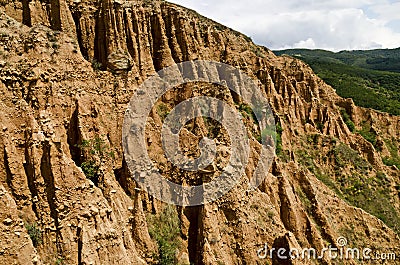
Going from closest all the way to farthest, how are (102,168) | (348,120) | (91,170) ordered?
(102,168)
(91,170)
(348,120)

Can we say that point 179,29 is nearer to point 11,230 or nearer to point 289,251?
point 289,251

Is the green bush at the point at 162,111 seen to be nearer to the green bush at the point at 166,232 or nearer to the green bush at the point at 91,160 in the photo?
→ the green bush at the point at 91,160

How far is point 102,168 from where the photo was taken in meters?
15.8

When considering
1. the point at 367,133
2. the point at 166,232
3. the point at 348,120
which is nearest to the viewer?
the point at 166,232

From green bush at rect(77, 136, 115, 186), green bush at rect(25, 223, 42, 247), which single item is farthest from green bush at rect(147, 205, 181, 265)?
green bush at rect(25, 223, 42, 247)

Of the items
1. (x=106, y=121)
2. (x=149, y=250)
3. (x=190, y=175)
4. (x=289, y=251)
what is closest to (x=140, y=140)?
(x=106, y=121)

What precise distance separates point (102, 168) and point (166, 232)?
4153mm

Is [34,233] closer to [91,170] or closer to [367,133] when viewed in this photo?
[91,170]

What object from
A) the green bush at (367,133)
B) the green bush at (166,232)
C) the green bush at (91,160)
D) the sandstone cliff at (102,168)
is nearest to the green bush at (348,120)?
the green bush at (367,133)

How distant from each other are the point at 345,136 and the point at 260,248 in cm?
3581

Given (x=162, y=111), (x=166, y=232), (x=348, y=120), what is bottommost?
(x=166, y=232)

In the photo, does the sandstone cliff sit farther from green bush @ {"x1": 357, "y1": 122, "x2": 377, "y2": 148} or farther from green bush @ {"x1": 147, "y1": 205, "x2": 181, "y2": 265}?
green bush @ {"x1": 357, "y1": 122, "x2": 377, "y2": 148}

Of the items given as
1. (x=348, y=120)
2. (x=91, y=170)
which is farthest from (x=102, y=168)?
(x=348, y=120)

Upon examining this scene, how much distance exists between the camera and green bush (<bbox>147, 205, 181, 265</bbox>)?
15923 mm
